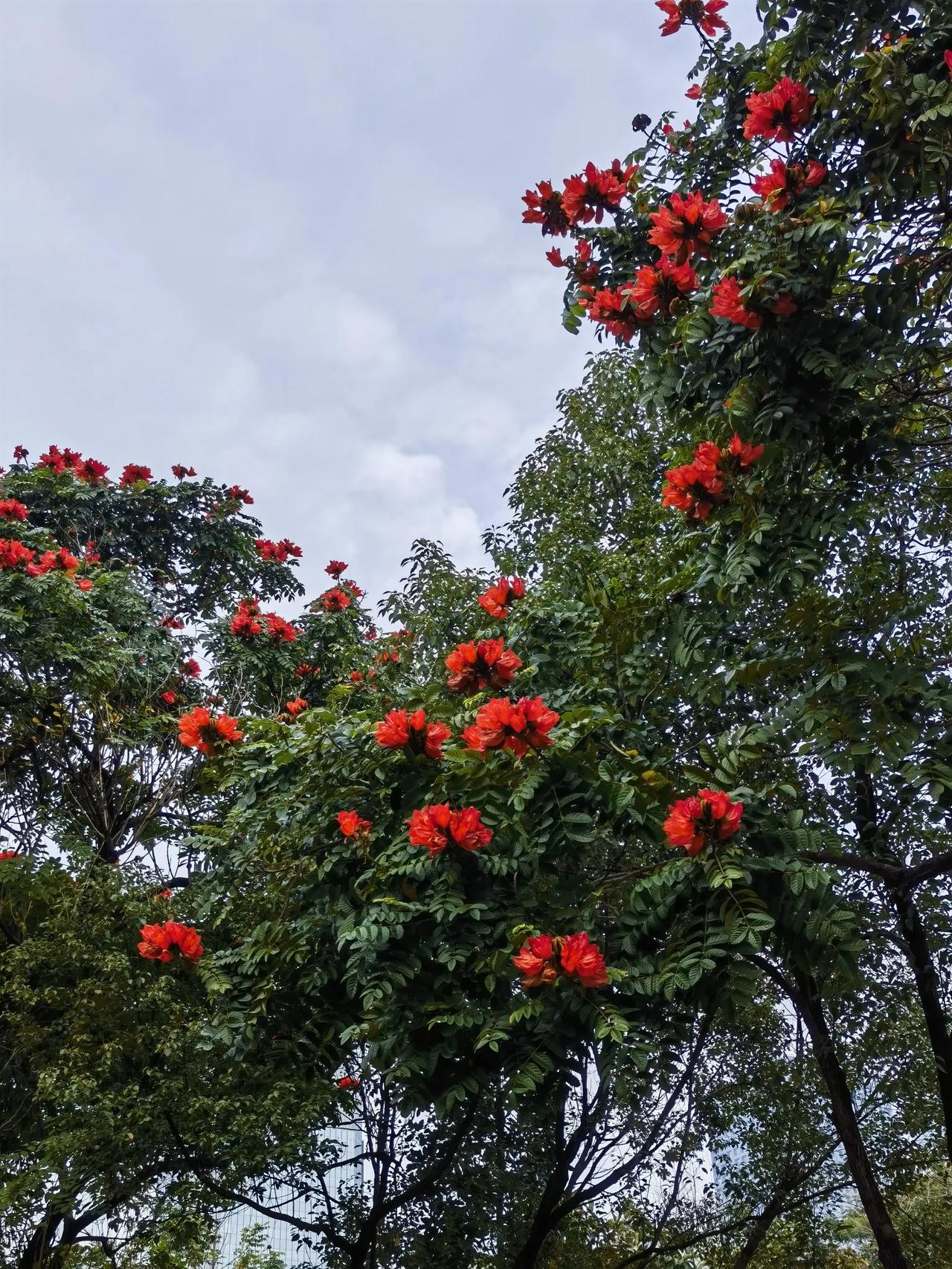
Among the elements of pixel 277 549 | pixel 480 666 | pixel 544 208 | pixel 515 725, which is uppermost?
pixel 277 549

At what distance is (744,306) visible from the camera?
3828 millimetres

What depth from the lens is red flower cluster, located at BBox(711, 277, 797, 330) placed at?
12.5 feet

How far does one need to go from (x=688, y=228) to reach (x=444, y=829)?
2.41 m

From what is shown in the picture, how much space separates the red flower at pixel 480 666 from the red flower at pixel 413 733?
19 cm

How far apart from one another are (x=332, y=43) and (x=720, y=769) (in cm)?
552

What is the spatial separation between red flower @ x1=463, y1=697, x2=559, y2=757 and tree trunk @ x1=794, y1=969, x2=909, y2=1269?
15.1 ft

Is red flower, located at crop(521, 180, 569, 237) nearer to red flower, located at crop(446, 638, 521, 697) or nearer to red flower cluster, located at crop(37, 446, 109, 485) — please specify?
red flower, located at crop(446, 638, 521, 697)

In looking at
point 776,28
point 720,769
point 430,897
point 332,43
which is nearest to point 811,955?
point 720,769

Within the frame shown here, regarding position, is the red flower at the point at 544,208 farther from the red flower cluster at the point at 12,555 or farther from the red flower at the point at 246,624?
the red flower at the point at 246,624

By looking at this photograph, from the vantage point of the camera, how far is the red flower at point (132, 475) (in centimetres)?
1037

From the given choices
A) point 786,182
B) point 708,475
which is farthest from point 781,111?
point 708,475

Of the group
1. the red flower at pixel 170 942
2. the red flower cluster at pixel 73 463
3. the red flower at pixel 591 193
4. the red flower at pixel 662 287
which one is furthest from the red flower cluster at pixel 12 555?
the red flower at pixel 662 287

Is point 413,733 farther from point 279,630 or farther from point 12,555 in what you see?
point 279,630

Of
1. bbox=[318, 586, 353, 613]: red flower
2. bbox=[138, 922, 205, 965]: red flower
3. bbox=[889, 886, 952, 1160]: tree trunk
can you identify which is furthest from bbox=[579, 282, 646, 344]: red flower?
bbox=[318, 586, 353, 613]: red flower
